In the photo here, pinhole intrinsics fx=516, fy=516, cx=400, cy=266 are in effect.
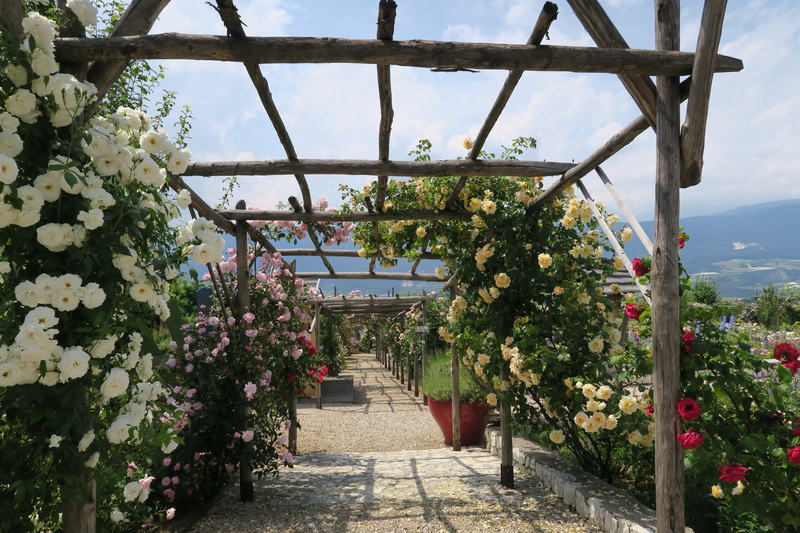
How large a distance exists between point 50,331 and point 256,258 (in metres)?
3.86

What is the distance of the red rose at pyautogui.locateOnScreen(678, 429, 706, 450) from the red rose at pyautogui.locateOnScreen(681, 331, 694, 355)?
38 cm

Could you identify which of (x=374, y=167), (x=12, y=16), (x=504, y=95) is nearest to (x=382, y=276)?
(x=374, y=167)

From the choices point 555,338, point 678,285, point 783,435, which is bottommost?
point 783,435

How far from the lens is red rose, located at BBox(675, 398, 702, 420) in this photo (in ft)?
7.32

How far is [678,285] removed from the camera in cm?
251

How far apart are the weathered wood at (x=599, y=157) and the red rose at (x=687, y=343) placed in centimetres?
114

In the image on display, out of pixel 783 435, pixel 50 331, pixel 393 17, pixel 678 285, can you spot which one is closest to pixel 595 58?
pixel 393 17

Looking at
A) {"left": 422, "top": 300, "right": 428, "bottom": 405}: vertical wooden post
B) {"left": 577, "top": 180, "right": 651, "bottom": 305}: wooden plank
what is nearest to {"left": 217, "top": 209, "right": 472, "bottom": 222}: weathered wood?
{"left": 577, "top": 180, "right": 651, "bottom": 305}: wooden plank

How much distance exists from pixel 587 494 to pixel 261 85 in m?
3.34

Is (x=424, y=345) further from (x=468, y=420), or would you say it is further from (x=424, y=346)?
(x=468, y=420)

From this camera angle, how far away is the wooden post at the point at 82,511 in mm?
1785

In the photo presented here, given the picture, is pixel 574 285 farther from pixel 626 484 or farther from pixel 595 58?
pixel 595 58

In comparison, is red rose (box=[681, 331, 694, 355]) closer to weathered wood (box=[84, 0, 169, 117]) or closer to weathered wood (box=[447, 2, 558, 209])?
weathered wood (box=[447, 2, 558, 209])

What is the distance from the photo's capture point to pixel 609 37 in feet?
8.18
